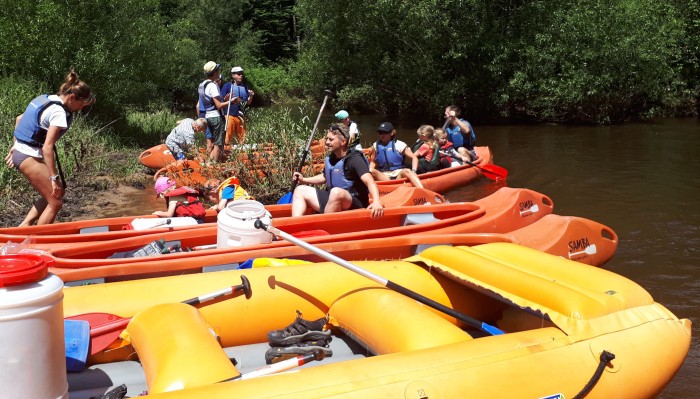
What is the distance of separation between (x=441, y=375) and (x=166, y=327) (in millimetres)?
1211

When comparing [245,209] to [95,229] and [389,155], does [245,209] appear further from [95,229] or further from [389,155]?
[389,155]

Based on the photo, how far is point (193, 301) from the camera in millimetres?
3414

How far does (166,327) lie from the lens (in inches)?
116

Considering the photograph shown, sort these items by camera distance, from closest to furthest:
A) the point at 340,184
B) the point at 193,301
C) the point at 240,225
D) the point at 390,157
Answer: the point at 193,301
the point at 240,225
the point at 340,184
the point at 390,157

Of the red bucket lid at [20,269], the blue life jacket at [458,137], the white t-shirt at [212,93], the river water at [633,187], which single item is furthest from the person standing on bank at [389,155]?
the red bucket lid at [20,269]

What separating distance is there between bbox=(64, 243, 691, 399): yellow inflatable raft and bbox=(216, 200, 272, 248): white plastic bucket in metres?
1.04

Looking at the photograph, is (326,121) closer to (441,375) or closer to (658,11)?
(658,11)

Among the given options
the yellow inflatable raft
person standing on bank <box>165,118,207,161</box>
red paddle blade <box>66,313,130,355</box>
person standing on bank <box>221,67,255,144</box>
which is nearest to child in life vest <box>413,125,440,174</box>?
person standing on bank <box>221,67,255,144</box>

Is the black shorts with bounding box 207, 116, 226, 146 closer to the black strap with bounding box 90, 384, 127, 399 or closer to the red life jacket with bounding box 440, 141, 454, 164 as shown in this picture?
the red life jacket with bounding box 440, 141, 454, 164

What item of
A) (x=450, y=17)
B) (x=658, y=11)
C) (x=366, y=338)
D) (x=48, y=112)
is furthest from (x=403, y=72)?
(x=366, y=338)

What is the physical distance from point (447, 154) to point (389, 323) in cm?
699

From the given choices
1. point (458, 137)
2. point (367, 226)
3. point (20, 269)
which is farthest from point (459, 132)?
point (20, 269)

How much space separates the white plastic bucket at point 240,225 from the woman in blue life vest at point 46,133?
5.02ft

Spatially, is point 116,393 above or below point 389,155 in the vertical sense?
above
